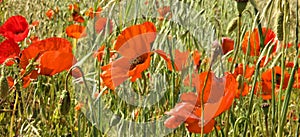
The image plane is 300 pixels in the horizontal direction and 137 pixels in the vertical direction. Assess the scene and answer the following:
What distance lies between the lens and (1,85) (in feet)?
2.35

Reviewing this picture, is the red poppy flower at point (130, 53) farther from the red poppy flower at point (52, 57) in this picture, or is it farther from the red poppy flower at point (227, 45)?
the red poppy flower at point (227, 45)

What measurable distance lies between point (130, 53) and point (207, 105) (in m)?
0.30

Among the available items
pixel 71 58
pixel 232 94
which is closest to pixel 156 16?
pixel 71 58

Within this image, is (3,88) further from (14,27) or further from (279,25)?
(14,27)

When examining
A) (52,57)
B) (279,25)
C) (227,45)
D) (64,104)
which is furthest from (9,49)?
(279,25)

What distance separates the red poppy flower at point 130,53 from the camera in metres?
0.80

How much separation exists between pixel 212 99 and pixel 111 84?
A: 247 mm

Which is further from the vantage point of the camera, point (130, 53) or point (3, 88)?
point (130, 53)

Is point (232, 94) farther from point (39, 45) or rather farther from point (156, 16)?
point (156, 16)

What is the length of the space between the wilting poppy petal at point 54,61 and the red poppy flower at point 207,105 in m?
0.26

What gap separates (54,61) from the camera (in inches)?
31.0

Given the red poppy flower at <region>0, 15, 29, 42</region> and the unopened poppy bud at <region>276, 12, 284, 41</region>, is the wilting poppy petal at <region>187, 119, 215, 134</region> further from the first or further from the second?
the red poppy flower at <region>0, 15, 29, 42</region>

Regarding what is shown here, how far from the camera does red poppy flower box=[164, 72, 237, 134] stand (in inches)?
22.0

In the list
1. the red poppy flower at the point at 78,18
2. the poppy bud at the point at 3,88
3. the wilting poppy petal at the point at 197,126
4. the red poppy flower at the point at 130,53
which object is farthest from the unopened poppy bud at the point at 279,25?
the red poppy flower at the point at 78,18
